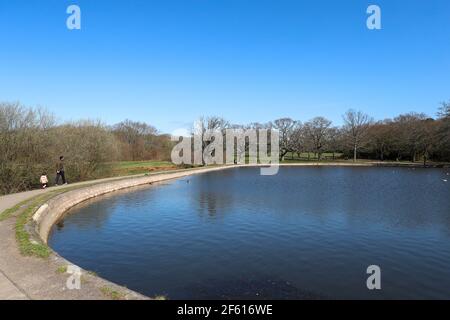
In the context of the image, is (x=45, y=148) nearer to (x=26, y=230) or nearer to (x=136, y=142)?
(x=26, y=230)

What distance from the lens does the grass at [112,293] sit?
6.49 metres

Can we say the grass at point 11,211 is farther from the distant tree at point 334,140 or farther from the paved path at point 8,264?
the distant tree at point 334,140

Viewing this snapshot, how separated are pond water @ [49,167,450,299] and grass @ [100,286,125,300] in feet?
6.01

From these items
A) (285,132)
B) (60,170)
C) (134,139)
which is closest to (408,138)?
(285,132)

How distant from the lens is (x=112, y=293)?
21.8 feet

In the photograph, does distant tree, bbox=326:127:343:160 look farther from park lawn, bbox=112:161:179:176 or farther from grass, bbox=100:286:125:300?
grass, bbox=100:286:125:300

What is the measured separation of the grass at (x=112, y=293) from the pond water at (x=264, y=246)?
6.01ft

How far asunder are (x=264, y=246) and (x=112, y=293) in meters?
6.86

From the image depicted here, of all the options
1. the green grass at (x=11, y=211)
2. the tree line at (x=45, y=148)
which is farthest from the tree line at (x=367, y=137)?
the green grass at (x=11, y=211)

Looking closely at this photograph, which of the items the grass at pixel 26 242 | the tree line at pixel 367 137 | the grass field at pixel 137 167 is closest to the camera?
the grass at pixel 26 242

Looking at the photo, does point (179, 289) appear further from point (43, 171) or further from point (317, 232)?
point (43, 171)
